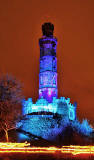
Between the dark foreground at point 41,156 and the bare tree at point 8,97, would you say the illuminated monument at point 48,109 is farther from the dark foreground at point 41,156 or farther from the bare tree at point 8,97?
the dark foreground at point 41,156

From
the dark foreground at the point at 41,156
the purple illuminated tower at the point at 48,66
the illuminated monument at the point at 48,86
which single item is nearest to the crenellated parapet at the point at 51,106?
the illuminated monument at the point at 48,86

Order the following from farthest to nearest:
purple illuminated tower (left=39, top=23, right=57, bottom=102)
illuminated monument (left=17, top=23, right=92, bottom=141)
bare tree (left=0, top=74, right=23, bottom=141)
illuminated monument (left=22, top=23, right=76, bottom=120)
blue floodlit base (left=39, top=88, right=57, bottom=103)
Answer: purple illuminated tower (left=39, top=23, right=57, bottom=102) < blue floodlit base (left=39, top=88, right=57, bottom=103) < illuminated monument (left=22, top=23, right=76, bottom=120) < illuminated monument (left=17, top=23, right=92, bottom=141) < bare tree (left=0, top=74, right=23, bottom=141)

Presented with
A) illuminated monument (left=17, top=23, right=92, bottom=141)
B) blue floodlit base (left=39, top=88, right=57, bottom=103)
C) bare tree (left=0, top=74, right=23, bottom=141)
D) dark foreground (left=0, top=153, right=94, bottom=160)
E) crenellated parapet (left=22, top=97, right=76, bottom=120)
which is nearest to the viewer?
dark foreground (left=0, top=153, right=94, bottom=160)

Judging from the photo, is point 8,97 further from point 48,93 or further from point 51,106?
point 48,93

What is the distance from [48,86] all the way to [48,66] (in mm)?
5994

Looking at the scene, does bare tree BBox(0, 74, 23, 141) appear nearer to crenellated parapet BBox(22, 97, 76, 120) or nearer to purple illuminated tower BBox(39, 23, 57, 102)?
Result: crenellated parapet BBox(22, 97, 76, 120)

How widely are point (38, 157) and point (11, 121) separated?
87.4 feet

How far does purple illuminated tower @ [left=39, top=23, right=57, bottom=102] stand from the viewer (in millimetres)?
76500

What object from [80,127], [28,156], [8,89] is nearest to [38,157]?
[28,156]

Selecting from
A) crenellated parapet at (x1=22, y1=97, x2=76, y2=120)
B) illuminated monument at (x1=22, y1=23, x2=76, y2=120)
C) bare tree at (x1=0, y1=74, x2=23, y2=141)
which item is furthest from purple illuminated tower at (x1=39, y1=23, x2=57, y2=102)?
bare tree at (x1=0, y1=74, x2=23, y2=141)

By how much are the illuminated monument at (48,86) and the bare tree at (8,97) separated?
22.3 metres

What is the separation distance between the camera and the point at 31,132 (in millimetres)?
63562

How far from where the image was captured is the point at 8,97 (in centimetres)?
4722

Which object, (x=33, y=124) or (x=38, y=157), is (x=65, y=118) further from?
(x=38, y=157)
